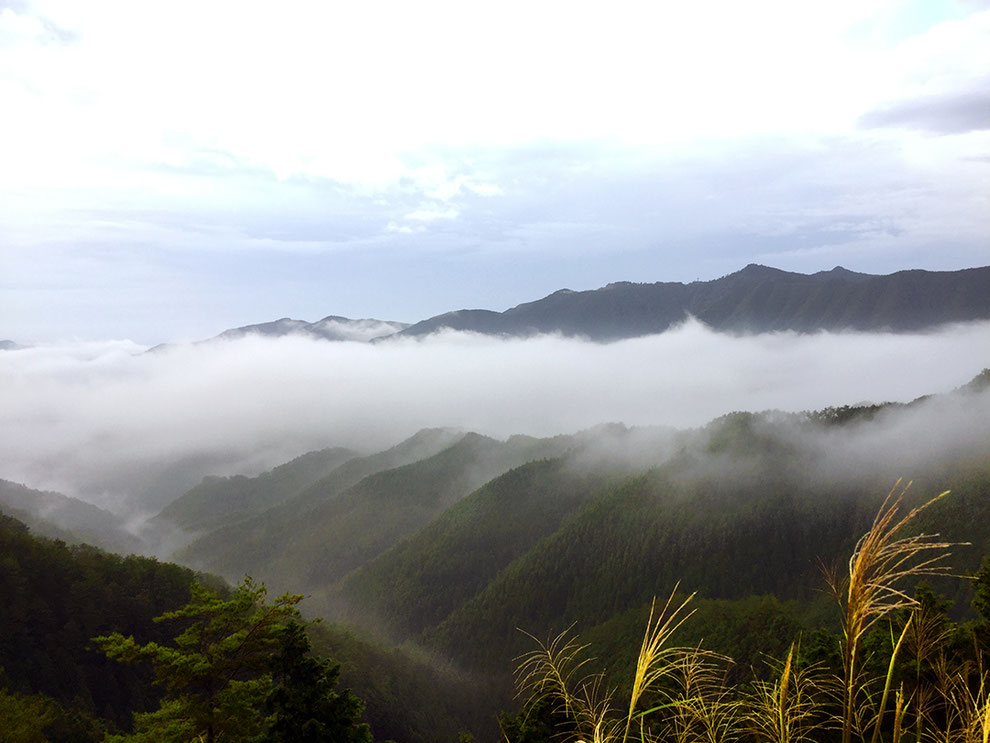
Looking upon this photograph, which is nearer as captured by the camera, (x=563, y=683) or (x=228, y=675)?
(x=563, y=683)

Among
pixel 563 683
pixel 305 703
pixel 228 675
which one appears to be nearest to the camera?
pixel 563 683

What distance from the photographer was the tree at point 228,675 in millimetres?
21172

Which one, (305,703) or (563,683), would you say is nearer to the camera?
(563,683)

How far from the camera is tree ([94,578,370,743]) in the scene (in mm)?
21172

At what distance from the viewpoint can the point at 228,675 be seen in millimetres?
23031

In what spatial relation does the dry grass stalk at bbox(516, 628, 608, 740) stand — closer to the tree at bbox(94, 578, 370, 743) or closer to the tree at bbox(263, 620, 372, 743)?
the tree at bbox(263, 620, 372, 743)

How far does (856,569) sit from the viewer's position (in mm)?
5391

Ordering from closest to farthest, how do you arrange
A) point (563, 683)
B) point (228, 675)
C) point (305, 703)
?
point (563, 683) < point (305, 703) < point (228, 675)

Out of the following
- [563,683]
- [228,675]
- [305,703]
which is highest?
[563,683]

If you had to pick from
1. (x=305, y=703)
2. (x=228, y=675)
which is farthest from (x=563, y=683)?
(x=228, y=675)

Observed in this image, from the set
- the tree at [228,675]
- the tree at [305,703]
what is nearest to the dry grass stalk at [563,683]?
the tree at [305,703]

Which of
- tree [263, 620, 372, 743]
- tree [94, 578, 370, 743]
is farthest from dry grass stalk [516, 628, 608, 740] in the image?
tree [94, 578, 370, 743]

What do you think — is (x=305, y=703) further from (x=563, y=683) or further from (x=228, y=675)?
(x=563, y=683)

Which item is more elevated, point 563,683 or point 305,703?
point 563,683
